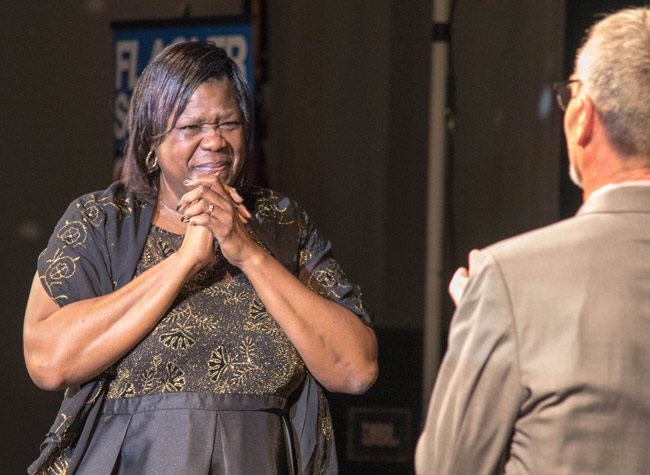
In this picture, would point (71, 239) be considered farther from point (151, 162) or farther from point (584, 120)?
point (584, 120)

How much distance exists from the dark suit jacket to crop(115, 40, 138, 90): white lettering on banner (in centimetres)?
236

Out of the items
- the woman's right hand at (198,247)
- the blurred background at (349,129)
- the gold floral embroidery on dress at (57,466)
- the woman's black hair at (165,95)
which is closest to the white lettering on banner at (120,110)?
the blurred background at (349,129)

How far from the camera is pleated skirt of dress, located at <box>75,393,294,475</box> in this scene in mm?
1783

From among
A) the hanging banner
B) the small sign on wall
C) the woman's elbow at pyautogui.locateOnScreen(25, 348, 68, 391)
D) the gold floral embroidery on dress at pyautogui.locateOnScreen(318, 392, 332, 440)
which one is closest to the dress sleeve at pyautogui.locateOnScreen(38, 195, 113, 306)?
the woman's elbow at pyautogui.locateOnScreen(25, 348, 68, 391)

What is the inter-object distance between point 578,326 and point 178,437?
0.81 metres

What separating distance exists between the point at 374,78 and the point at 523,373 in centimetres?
289

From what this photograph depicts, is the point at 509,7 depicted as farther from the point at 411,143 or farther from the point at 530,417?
the point at 530,417

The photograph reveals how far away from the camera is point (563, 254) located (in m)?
1.29

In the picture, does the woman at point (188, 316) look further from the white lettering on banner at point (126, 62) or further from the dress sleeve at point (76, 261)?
the white lettering on banner at point (126, 62)

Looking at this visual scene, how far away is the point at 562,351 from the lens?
1.27 m

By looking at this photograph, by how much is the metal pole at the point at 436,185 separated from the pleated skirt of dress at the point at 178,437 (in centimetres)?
149

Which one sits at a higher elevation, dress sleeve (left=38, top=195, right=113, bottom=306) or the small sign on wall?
dress sleeve (left=38, top=195, right=113, bottom=306)

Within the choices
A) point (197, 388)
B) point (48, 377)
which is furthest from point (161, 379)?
point (48, 377)

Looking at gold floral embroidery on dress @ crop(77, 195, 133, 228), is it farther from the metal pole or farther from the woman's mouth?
the metal pole
